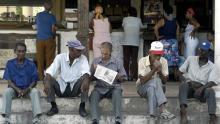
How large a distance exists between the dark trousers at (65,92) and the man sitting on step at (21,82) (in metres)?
0.21

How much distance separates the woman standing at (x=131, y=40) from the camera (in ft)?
39.2

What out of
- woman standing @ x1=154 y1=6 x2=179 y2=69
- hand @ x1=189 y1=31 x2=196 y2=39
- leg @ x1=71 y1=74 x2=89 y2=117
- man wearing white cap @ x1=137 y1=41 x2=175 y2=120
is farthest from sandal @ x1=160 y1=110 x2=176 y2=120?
hand @ x1=189 y1=31 x2=196 y2=39

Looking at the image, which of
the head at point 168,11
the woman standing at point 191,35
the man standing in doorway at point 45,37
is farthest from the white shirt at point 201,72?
the man standing in doorway at point 45,37

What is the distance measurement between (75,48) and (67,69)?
0.39 m

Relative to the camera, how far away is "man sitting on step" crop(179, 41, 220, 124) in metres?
8.91

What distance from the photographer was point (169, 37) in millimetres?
11789

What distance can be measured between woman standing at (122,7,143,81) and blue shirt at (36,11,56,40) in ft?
4.77

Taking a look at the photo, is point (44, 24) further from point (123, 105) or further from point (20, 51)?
point (123, 105)

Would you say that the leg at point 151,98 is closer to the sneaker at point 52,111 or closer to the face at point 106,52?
the face at point 106,52

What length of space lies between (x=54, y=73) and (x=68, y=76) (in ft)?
0.71

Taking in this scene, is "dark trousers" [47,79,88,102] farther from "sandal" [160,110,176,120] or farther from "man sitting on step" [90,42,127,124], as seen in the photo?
"sandal" [160,110,176,120]

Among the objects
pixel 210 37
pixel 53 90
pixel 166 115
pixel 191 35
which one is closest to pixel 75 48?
pixel 53 90

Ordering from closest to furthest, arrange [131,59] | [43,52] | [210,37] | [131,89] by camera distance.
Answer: [131,89] < [210,37] < [43,52] < [131,59]

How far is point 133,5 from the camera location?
13039 millimetres
